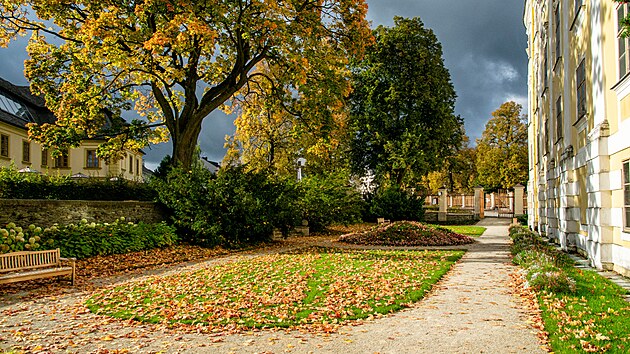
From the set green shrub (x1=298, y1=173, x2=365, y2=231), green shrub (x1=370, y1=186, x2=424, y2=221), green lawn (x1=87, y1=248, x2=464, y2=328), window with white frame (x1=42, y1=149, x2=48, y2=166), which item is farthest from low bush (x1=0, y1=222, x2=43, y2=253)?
Answer: window with white frame (x1=42, y1=149, x2=48, y2=166)

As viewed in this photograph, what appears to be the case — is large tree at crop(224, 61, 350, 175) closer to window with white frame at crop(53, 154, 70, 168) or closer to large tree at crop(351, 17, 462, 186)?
large tree at crop(351, 17, 462, 186)

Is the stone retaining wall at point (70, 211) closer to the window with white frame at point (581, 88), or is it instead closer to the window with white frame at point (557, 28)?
the window with white frame at point (581, 88)

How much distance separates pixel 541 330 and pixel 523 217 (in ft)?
91.1

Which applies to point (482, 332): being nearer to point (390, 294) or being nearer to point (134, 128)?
point (390, 294)

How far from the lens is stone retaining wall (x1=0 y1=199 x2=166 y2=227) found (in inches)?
481

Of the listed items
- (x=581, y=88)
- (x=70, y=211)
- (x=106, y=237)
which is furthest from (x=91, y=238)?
(x=581, y=88)

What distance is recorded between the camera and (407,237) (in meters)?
18.4

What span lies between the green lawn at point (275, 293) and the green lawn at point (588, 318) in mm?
1987

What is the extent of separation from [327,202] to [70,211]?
39.1 feet

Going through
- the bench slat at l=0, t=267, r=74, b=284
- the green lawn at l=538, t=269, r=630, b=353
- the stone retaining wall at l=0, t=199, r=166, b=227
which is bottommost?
the green lawn at l=538, t=269, r=630, b=353

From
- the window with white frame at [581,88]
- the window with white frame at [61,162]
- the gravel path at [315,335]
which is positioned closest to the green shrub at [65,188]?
the gravel path at [315,335]

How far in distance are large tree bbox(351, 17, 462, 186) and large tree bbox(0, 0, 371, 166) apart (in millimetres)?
13833

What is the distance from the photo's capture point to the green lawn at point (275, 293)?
6.55 metres

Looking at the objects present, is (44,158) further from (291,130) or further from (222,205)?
(222,205)
